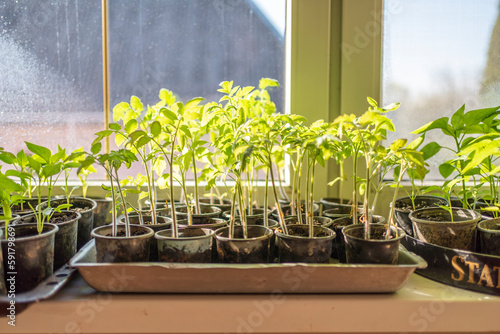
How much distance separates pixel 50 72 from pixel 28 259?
0.77 metres

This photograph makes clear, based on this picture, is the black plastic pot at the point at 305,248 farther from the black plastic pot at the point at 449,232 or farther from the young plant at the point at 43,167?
the young plant at the point at 43,167

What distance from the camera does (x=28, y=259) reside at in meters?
0.71

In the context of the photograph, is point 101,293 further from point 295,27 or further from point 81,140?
point 295,27

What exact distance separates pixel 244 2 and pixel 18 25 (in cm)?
76

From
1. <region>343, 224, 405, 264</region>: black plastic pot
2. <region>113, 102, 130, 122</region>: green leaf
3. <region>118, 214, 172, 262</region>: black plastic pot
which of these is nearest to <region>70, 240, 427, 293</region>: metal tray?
<region>343, 224, 405, 264</region>: black plastic pot

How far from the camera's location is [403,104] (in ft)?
4.19

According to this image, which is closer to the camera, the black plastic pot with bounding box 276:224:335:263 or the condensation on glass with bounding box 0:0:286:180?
the black plastic pot with bounding box 276:224:335:263

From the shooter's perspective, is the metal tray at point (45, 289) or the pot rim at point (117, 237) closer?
the metal tray at point (45, 289)

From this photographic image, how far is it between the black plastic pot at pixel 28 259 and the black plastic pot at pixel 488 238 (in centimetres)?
93

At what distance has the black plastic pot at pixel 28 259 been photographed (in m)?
0.69

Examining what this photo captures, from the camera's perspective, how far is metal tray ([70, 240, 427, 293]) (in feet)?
2.31

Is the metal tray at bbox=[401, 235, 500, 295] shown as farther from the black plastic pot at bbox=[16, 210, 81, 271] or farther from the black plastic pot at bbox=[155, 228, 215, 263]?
the black plastic pot at bbox=[16, 210, 81, 271]

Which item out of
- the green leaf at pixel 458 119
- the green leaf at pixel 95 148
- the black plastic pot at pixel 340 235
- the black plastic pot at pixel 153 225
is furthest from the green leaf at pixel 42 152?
the green leaf at pixel 458 119

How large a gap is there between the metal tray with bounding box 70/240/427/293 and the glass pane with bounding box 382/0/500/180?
0.74 metres
